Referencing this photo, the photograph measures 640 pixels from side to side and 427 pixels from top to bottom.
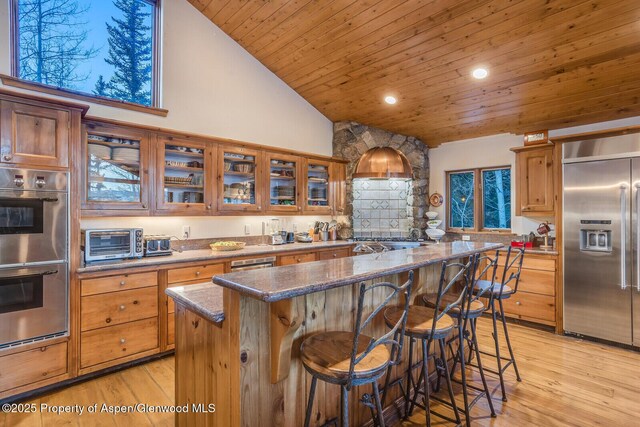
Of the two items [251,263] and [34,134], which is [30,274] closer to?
[34,134]

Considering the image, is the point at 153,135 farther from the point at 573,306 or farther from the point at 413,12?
the point at 573,306

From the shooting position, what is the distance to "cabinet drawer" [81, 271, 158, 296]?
2742 millimetres

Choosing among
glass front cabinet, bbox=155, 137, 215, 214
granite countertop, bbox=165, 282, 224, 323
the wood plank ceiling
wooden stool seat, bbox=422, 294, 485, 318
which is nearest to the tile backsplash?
the wood plank ceiling

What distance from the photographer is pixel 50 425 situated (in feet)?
7.28

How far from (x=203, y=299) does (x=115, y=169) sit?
2.28 m

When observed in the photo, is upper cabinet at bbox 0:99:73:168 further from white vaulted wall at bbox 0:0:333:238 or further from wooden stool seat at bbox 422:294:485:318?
wooden stool seat at bbox 422:294:485:318

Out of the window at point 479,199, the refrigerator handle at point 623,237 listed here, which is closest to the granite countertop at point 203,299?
the refrigerator handle at point 623,237

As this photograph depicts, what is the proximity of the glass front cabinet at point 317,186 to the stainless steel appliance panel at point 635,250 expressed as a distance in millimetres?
3609

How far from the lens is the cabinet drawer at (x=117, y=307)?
2.74 m

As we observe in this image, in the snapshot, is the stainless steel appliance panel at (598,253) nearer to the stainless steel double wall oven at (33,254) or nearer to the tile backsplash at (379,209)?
the tile backsplash at (379,209)

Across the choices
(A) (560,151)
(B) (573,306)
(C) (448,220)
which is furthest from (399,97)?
(B) (573,306)

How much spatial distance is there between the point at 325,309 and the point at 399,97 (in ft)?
11.4

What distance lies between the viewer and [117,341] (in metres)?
2.88

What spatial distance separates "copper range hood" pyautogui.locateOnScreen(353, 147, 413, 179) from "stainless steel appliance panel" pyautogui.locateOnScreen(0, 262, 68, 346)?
368 cm
